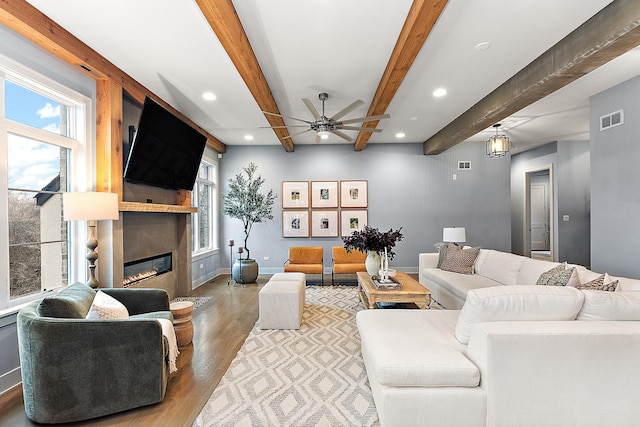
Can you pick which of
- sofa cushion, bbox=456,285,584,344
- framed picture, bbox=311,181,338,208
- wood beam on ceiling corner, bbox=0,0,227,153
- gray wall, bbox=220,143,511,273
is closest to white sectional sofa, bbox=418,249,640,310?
sofa cushion, bbox=456,285,584,344

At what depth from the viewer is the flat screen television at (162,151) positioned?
3277mm

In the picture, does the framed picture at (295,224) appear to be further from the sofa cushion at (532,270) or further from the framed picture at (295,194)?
the sofa cushion at (532,270)

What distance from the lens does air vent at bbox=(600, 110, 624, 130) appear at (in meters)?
3.68

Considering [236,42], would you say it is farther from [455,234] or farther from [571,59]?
[455,234]

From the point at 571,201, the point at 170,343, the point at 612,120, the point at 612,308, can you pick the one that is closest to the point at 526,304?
the point at 612,308

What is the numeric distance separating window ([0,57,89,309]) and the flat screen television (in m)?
0.50

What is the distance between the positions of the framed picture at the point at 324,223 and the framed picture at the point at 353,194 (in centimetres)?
35

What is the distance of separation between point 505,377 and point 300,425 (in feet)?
4.20

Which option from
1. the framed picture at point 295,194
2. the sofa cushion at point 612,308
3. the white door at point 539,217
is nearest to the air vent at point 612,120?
the sofa cushion at point 612,308

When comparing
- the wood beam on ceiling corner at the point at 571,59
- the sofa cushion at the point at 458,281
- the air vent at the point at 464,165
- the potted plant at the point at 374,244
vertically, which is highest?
the wood beam on ceiling corner at the point at 571,59

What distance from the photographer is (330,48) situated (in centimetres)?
283

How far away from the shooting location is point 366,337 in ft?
7.23

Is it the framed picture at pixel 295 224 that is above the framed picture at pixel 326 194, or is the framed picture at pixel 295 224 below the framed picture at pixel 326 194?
below

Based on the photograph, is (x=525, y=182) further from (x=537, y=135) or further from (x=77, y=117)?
(x=77, y=117)
